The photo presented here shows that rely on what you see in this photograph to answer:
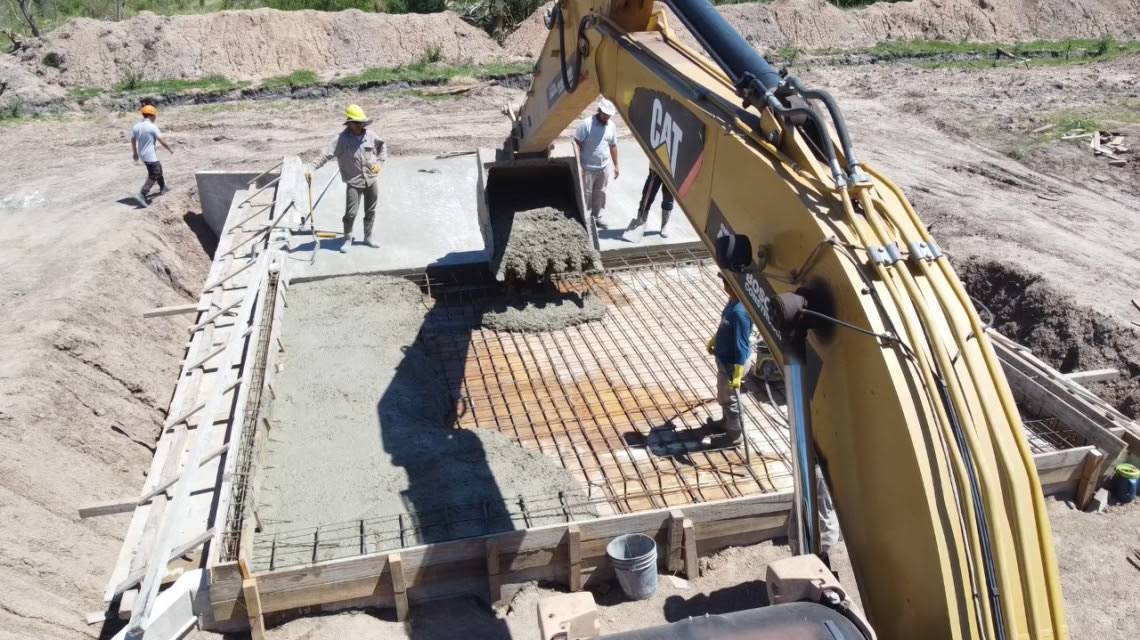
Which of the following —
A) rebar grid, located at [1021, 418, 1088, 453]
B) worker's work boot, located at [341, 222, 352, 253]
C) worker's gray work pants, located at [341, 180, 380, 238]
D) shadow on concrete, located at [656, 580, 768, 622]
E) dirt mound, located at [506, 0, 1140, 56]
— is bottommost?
shadow on concrete, located at [656, 580, 768, 622]

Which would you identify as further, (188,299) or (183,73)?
(183,73)

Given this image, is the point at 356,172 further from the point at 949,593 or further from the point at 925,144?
the point at 925,144

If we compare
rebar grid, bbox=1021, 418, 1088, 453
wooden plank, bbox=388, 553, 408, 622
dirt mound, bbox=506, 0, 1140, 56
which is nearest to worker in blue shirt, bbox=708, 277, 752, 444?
rebar grid, bbox=1021, 418, 1088, 453

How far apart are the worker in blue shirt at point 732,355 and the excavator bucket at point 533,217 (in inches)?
97.4

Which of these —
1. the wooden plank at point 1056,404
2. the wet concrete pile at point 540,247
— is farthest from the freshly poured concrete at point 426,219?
the wooden plank at point 1056,404

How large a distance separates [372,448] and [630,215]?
5300 millimetres

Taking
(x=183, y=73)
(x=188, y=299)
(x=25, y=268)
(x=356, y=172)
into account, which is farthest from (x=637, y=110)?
(x=183, y=73)

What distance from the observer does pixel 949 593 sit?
254 cm

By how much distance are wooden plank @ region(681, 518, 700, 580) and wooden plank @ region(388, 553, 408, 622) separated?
5.94ft

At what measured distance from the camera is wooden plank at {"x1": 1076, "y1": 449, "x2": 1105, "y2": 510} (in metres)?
6.11

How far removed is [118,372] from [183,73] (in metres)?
13.4

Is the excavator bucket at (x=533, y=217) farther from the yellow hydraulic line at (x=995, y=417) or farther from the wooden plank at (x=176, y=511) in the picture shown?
the yellow hydraulic line at (x=995, y=417)

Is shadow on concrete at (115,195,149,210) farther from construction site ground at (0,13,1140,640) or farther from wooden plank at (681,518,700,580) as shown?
wooden plank at (681,518,700,580)

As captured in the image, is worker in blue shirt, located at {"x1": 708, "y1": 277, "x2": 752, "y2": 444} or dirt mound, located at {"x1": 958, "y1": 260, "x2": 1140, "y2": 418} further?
dirt mound, located at {"x1": 958, "y1": 260, "x2": 1140, "y2": 418}
